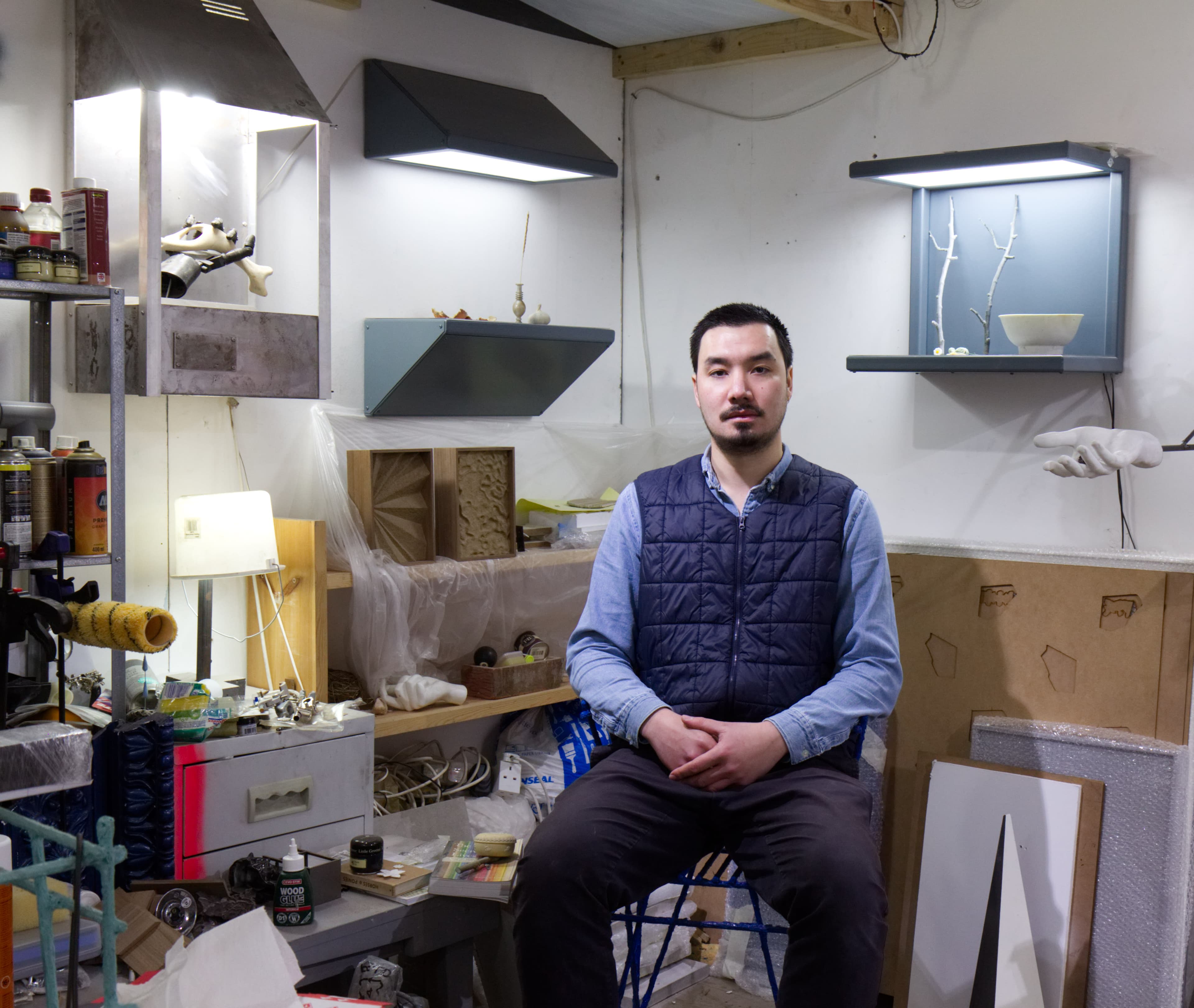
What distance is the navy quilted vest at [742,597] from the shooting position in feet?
7.77

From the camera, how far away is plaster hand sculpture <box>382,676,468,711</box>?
3.08 metres

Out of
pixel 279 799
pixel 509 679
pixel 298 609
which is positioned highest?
pixel 298 609

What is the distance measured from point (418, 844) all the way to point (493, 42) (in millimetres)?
2382

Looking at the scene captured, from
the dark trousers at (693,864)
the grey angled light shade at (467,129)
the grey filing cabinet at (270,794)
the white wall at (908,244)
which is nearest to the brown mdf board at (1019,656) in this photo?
the white wall at (908,244)

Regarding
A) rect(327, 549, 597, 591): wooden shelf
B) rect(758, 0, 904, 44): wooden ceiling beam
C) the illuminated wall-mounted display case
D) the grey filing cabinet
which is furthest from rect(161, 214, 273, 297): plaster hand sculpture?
rect(758, 0, 904, 44): wooden ceiling beam

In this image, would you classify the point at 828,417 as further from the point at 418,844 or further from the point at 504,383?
the point at 418,844

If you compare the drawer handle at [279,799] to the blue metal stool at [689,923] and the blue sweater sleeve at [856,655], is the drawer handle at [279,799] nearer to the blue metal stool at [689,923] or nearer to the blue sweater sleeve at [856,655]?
the blue metal stool at [689,923]

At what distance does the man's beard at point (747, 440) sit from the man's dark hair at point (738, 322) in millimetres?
158

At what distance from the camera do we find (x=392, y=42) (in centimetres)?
343

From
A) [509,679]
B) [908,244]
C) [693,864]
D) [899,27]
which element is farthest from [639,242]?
[693,864]

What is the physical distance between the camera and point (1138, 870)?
2602 mm

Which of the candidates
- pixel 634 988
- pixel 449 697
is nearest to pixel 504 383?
pixel 449 697

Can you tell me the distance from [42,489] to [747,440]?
54.0 inches

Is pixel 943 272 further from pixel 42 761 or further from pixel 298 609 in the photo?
pixel 42 761
